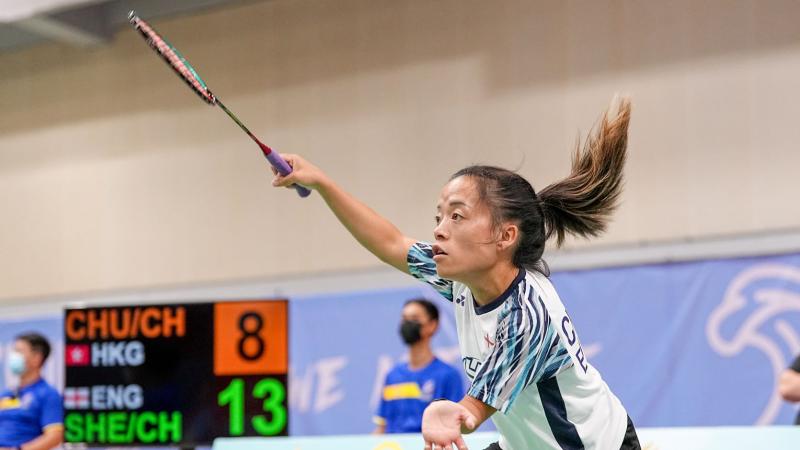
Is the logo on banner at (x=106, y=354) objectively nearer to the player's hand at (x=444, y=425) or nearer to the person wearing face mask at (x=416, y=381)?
the person wearing face mask at (x=416, y=381)

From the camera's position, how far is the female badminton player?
2520 mm

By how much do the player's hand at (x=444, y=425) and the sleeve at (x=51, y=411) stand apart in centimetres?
531

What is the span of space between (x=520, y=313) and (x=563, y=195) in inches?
23.1

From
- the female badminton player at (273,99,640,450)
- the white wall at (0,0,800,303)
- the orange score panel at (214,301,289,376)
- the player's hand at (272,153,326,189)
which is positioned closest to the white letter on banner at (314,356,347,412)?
the white wall at (0,0,800,303)

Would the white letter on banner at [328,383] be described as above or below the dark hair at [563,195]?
below

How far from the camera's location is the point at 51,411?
7.05 metres

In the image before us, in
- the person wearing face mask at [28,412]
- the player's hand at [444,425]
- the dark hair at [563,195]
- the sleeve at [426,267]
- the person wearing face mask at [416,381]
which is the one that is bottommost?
the person wearing face mask at [28,412]

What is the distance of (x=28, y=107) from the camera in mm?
10250

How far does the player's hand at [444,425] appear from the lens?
233cm

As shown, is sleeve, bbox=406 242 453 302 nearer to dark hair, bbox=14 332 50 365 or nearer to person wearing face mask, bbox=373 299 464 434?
person wearing face mask, bbox=373 299 464 434

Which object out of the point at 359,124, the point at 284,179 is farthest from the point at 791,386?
the point at 359,124

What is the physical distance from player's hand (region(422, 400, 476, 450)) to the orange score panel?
11.2 ft

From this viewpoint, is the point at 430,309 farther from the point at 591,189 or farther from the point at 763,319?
the point at 591,189

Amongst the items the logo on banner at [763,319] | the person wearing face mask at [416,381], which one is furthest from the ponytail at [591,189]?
the logo on banner at [763,319]
